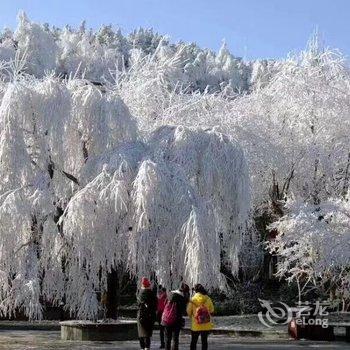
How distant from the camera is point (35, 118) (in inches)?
587

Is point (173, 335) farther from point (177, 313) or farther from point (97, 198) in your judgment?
point (97, 198)

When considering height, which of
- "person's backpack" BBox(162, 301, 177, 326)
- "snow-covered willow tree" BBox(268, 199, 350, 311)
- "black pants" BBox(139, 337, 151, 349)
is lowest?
"black pants" BBox(139, 337, 151, 349)

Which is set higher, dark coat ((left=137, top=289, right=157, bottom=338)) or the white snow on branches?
the white snow on branches

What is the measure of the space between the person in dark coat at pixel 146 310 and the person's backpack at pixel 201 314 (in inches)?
40.9

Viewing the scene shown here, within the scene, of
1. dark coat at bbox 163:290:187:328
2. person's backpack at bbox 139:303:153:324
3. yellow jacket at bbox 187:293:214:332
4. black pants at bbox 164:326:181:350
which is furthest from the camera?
person's backpack at bbox 139:303:153:324

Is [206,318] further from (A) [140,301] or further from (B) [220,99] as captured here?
(B) [220,99]

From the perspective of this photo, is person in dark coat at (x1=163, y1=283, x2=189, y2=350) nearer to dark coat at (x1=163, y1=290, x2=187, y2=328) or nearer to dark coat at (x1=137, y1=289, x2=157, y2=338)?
dark coat at (x1=163, y1=290, x2=187, y2=328)

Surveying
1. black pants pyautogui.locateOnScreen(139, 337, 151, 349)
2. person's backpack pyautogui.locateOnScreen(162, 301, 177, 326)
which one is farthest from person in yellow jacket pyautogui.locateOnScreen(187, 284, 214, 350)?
black pants pyautogui.locateOnScreen(139, 337, 151, 349)

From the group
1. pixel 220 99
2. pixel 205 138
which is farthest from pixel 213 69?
pixel 205 138

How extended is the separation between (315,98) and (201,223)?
1348cm

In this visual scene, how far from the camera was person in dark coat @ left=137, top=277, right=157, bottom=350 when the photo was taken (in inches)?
493

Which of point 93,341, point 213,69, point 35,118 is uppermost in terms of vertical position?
point 213,69

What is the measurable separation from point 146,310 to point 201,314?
126 cm

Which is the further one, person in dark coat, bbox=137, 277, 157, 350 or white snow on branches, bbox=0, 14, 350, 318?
white snow on branches, bbox=0, 14, 350, 318
